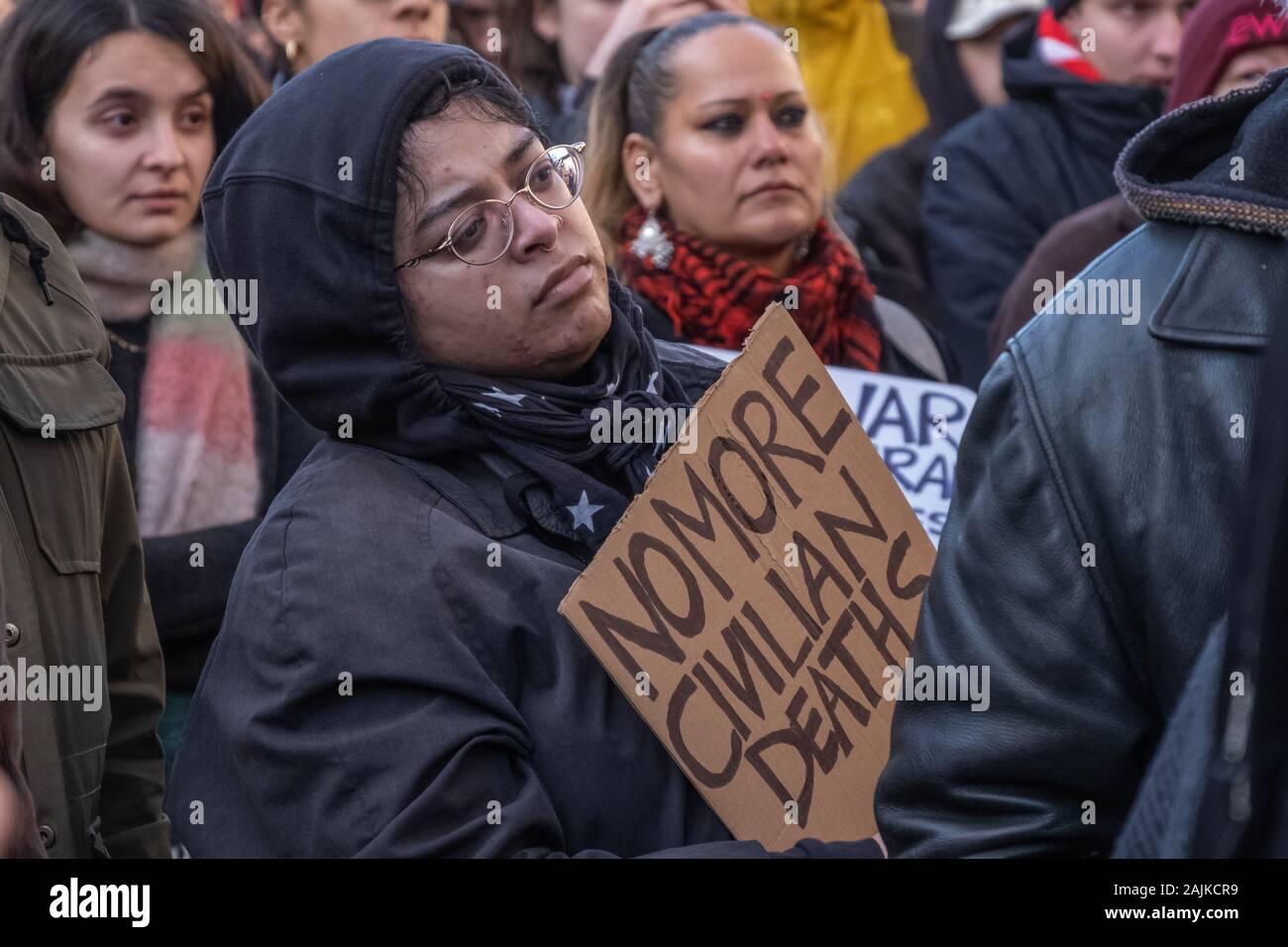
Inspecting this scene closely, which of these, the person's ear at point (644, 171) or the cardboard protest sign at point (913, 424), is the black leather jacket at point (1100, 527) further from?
the person's ear at point (644, 171)

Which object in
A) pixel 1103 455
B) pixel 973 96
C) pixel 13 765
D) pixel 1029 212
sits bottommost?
pixel 13 765

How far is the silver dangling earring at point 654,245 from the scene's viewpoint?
A: 4188 millimetres

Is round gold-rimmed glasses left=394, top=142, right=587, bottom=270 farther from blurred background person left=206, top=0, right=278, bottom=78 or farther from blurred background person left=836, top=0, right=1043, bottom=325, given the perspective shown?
blurred background person left=206, top=0, right=278, bottom=78

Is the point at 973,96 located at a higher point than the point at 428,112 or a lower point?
higher

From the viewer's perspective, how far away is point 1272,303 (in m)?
1.68

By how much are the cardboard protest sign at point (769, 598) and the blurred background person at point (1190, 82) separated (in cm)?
153

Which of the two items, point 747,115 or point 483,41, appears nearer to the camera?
point 747,115

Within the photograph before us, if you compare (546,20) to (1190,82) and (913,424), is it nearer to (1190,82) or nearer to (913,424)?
(1190,82)

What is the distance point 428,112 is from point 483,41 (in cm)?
331

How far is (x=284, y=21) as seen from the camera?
187 inches

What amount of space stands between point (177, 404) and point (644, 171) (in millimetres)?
1244


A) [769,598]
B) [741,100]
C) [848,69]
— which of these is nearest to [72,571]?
[769,598]
